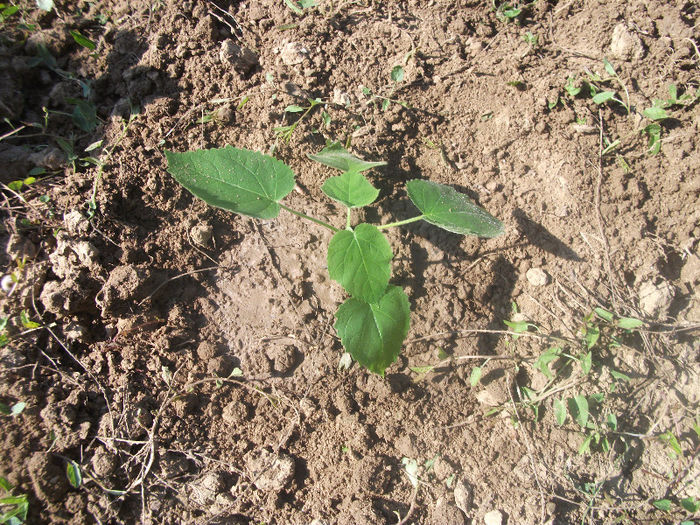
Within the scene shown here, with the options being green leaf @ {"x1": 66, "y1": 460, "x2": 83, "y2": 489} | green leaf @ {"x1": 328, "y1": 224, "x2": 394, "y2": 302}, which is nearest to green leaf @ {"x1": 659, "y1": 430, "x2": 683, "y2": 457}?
green leaf @ {"x1": 328, "y1": 224, "x2": 394, "y2": 302}

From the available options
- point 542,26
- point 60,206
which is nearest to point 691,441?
point 542,26

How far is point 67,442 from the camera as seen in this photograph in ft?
5.28

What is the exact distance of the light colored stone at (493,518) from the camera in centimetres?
164

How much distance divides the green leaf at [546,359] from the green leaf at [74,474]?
175 cm

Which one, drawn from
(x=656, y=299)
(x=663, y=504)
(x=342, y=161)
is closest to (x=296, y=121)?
(x=342, y=161)

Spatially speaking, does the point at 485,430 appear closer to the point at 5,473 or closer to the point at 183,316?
the point at 183,316

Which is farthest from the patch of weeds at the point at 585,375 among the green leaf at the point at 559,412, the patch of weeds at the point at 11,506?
the patch of weeds at the point at 11,506

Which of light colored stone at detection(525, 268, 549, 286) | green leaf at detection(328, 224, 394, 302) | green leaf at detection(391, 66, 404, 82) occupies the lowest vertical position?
light colored stone at detection(525, 268, 549, 286)

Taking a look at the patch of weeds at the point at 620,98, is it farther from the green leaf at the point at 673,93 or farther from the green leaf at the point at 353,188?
the green leaf at the point at 353,188

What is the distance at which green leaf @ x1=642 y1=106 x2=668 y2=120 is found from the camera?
6.57 feet

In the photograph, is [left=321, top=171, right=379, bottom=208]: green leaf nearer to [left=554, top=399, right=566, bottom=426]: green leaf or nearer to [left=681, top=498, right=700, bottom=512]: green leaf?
[left=554, top=399, right=566, bottom=426]: green leaf

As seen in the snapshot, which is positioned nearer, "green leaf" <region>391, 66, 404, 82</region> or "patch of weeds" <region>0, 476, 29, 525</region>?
"patch of weeds" <region>0, 476, 29, 525</region>

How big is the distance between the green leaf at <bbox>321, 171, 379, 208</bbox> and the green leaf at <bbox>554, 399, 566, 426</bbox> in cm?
108

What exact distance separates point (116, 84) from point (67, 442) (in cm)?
160
